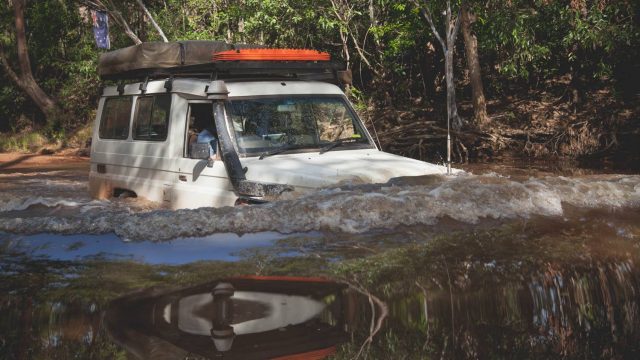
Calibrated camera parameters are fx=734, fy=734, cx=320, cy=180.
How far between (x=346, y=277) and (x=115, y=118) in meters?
5.29

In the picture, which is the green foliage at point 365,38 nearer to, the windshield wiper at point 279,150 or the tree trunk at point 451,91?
the tree trunk at point 451,91

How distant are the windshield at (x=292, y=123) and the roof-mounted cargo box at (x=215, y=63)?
33 cm

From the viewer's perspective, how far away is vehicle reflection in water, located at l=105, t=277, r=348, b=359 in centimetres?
328

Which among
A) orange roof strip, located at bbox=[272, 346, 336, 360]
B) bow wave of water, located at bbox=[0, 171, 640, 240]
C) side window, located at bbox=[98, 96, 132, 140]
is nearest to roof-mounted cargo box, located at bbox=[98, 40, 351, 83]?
side window, located at bbox=[98, 96, 132, 140]

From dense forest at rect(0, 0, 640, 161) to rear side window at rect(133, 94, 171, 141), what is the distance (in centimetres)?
488

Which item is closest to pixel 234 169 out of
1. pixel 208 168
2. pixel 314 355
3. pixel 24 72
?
pixel 208 168

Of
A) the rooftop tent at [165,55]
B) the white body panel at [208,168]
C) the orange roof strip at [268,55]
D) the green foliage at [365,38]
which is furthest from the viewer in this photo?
the green foliage at [365,38]

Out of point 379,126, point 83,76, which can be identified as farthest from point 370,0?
point 83,76

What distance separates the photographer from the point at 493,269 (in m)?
4.24

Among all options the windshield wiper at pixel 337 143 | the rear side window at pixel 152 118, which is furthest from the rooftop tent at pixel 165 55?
the windshield wiper at pixel 337 143

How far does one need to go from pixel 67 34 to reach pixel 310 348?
24.6 m

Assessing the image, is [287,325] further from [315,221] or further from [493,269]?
[315,221]

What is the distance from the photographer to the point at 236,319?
3613 millimetres

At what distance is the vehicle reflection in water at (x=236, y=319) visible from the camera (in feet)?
10.7
